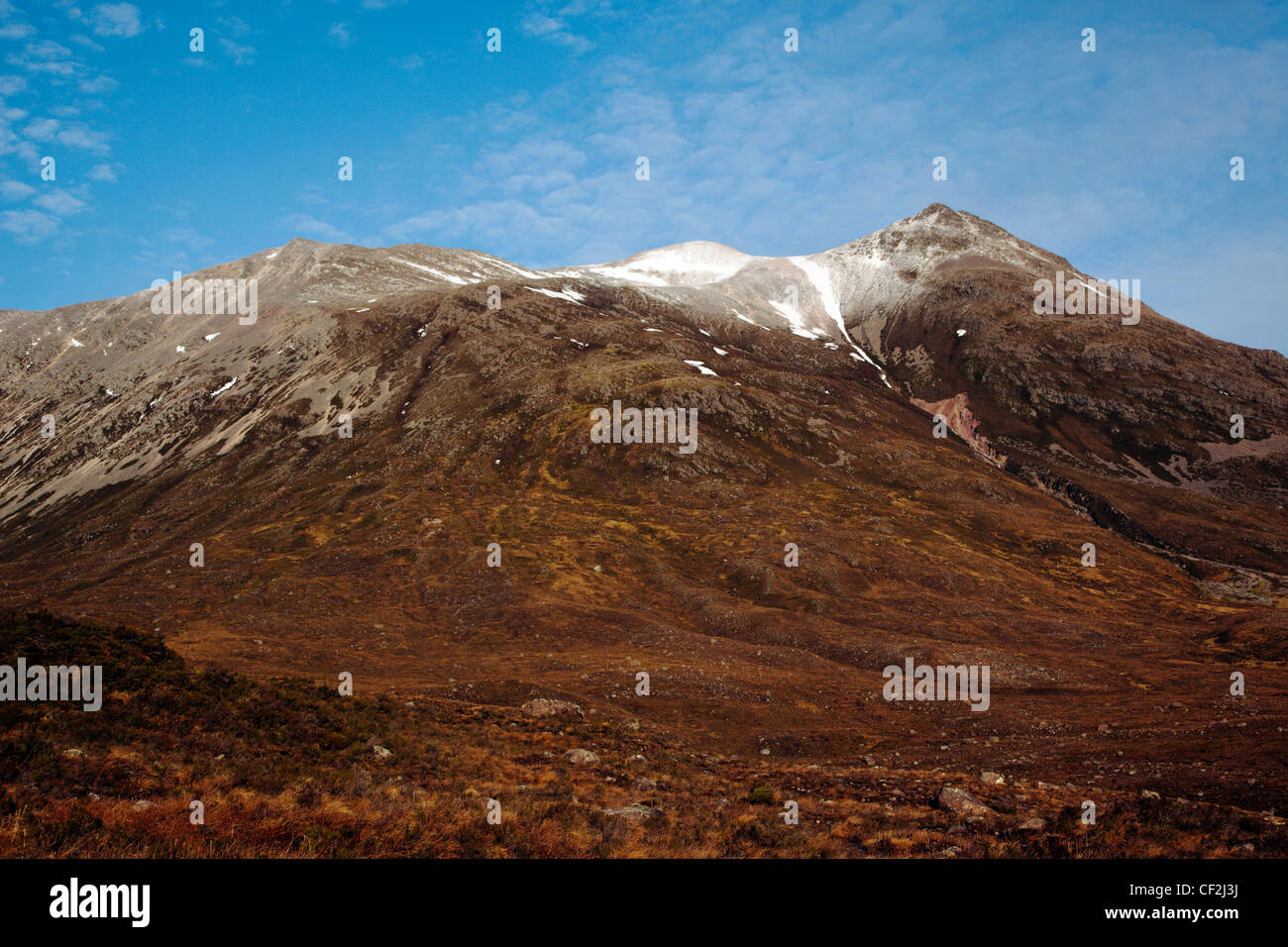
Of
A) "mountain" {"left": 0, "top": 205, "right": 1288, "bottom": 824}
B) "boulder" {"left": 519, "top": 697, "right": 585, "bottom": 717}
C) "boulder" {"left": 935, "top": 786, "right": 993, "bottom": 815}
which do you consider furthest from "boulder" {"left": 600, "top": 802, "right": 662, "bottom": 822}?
"boulder" {"left": 519, "top": 697, "right": 585, "bottom": 717}

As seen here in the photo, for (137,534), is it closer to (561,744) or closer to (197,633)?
(197,633)

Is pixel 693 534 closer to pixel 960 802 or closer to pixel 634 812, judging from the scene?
pixel 960 802

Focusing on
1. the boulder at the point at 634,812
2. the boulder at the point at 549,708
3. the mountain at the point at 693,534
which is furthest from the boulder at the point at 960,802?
the boulder at the point at 549,708

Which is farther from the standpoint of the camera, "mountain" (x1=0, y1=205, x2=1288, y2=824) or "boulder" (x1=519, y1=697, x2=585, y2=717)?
"mountain" (x1=0, y1=205, x2=1288, y2=824)

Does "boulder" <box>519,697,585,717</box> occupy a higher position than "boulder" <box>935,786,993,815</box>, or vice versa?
"boulder" <box>935,786,993,815</box>

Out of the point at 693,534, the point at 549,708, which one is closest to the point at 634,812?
the point at 549,708

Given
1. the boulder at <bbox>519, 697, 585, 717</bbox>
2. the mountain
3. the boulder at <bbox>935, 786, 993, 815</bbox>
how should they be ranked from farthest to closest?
1. the mountain
2. the boulder at <bbox>519, 697, 585, 717</bbox>
3. the boulder at <bbox>935, 786, 993, 815</bbox>

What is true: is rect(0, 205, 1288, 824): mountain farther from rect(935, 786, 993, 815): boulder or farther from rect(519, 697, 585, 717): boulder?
rect(935, 786, 993, 815): boulder

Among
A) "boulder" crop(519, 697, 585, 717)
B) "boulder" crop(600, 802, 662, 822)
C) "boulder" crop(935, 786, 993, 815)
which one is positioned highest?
"boulder" crop(600, 802, 662, 822)

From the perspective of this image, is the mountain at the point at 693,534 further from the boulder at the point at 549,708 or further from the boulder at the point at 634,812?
the boulder at the point at 634,812
